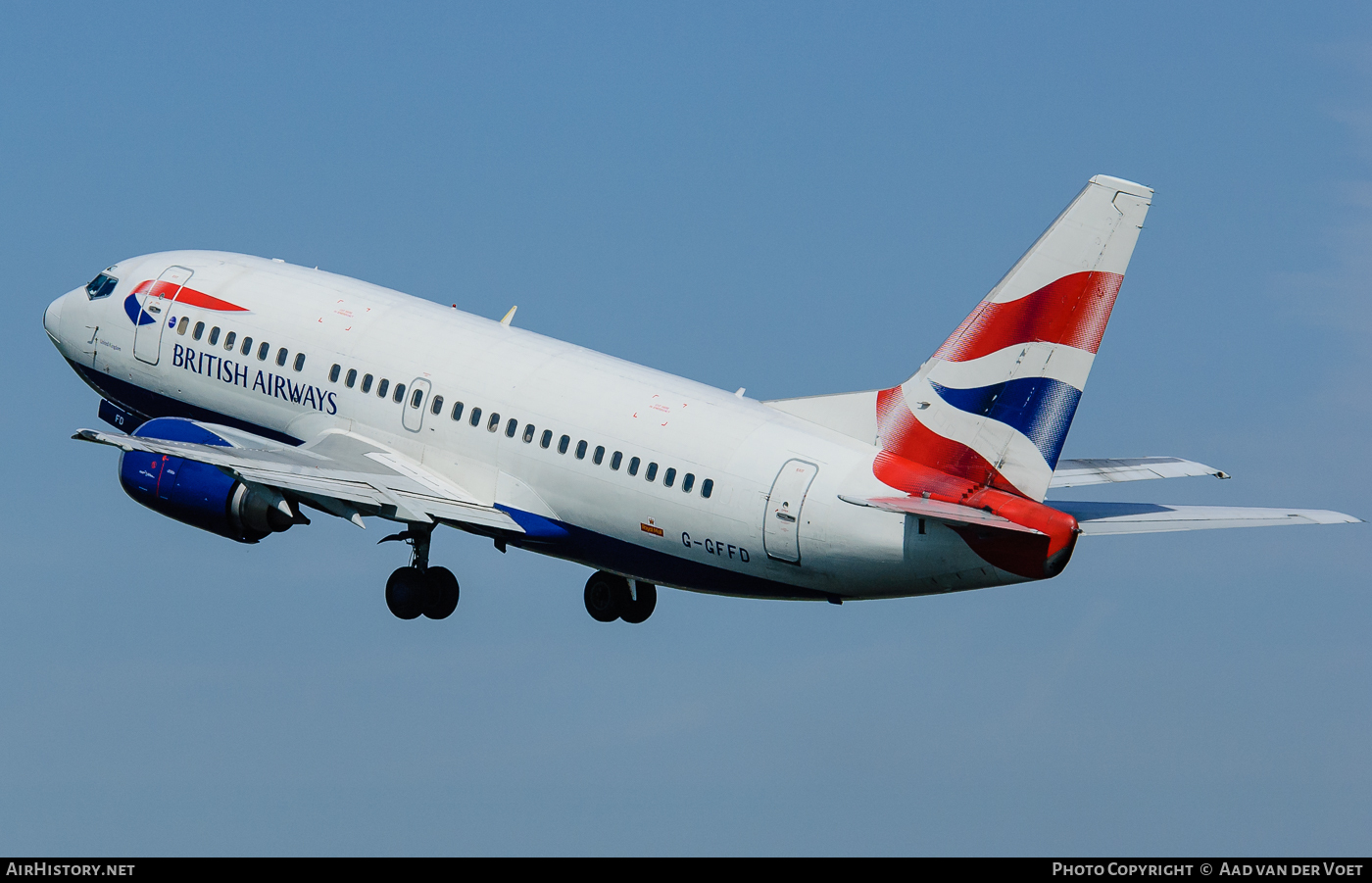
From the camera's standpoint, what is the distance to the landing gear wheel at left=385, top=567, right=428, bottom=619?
142 feet

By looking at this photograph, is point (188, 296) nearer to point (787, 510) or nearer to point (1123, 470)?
point (787, 510)

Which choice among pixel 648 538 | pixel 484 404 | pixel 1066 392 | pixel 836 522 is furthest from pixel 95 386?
pixel 1066 392

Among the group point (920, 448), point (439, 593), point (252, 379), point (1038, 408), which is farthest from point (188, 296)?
point (1038, 408)

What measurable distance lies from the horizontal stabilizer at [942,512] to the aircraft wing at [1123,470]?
6.20 metres

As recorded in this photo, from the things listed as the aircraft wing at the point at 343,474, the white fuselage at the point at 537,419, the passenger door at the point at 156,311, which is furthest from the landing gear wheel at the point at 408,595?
the passenger door at the point at 156,311

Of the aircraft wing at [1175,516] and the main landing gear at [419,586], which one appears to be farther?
the main landing gear at [419,586]

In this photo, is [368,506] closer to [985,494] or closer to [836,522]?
[836,522]

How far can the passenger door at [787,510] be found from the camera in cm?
3900

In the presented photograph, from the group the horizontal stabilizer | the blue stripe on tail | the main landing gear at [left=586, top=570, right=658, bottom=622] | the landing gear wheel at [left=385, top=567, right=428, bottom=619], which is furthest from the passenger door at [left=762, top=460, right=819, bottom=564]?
the landing gear wheel at [left=385, top=567, right=428, bottom=619]

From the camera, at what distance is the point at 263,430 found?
150 feet

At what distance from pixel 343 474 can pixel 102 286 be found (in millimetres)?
10943

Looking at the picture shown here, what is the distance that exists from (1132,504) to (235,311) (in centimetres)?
2094

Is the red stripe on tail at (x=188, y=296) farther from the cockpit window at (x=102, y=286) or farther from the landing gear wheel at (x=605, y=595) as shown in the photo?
the landing gear wheel at (x=605, y=595)

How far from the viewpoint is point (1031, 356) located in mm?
36750
